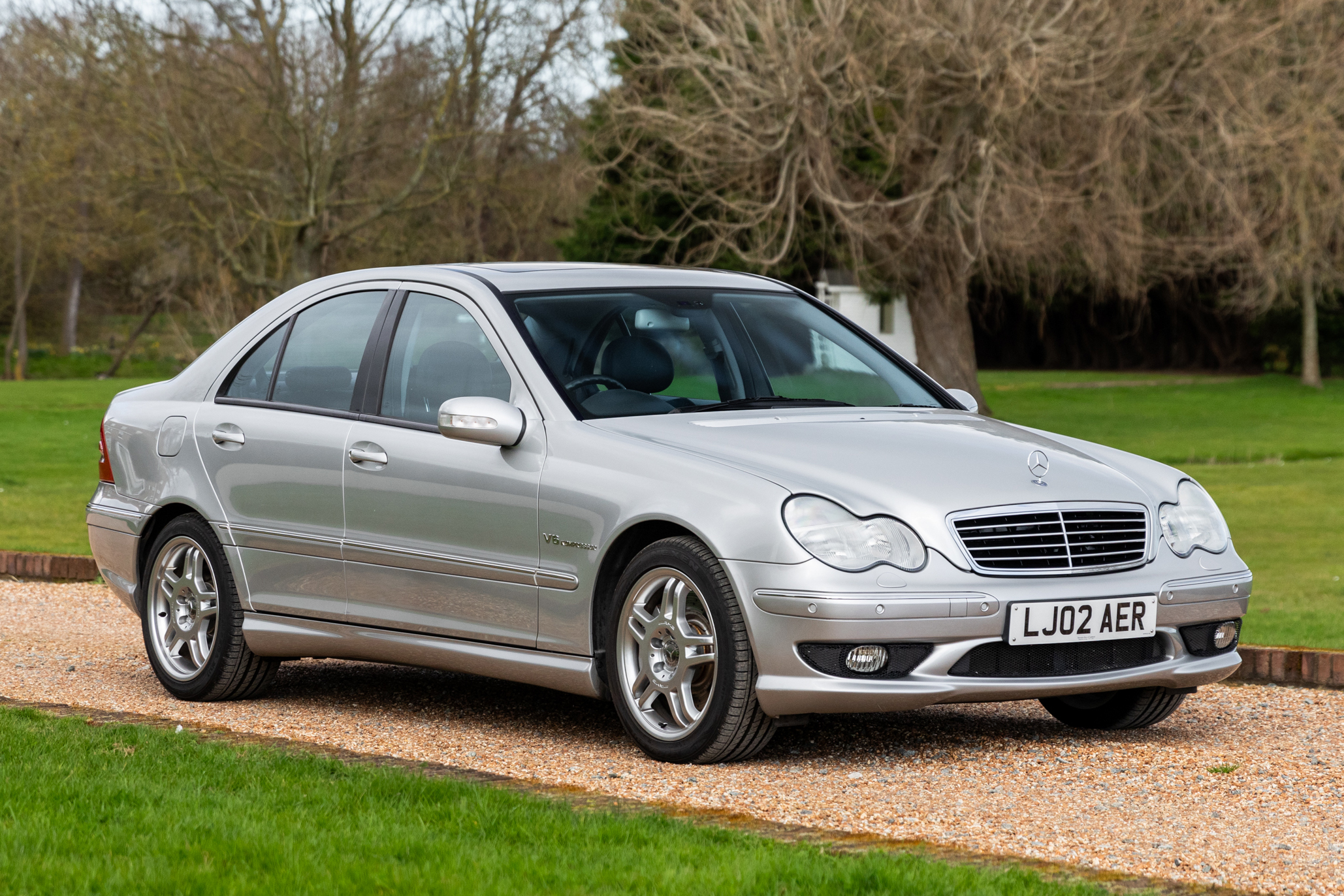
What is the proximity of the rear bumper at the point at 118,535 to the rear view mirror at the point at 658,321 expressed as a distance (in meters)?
2.35

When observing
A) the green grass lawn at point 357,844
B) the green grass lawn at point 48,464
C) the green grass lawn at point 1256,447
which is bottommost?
the green grass lawn at point 1256,447

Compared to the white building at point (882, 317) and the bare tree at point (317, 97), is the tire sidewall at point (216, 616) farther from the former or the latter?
the white building at point (882, 317)

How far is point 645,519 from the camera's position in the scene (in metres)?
5.77

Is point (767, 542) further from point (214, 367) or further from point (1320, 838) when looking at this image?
point (214, 367)

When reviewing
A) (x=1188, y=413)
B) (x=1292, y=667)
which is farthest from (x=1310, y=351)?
(x=1292, y=667)

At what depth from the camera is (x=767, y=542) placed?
17.9 feet

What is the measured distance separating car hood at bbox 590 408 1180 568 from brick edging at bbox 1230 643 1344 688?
174 centimetres

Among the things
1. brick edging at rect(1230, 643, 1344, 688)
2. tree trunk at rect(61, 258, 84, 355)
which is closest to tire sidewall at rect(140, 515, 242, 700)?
brick edging at rect(1230, 643, 1344, 688)

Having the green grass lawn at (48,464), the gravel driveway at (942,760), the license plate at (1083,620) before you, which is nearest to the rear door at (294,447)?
the gravel driveway at (942,760)

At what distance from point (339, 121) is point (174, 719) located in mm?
27856

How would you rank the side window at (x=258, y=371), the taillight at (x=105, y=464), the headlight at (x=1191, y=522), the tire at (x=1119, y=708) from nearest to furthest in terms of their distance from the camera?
the headlight at (x=1191, y=522), the tire at (x=1119, y=708), the side window at (x=258, y=371), the taillight at (x=105, y=464)

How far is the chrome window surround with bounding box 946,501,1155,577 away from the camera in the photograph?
18.2ft

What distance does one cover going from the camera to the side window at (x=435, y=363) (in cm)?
659

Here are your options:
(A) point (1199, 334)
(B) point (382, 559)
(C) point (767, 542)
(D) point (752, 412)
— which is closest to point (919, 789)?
(C) point (767, 542)
